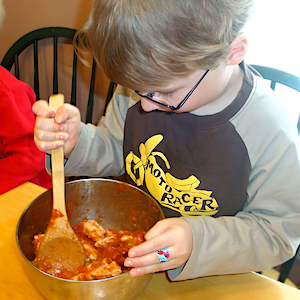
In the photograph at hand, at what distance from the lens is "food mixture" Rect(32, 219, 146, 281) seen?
1.91 feet

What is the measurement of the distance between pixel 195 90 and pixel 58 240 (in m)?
0.43

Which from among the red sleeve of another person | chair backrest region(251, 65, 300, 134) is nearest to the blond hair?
chair backrest region(251, 65, 300, 134)

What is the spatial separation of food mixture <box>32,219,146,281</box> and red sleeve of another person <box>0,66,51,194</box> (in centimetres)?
30

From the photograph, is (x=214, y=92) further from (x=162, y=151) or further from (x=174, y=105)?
(x=162, y=151)

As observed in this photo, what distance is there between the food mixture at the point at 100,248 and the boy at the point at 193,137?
110mm

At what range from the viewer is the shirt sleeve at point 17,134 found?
93 cm

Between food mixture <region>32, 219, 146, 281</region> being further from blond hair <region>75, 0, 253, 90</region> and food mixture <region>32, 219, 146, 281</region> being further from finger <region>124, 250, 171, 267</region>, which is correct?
blond hair <region>75, 0, 253, 90</region>

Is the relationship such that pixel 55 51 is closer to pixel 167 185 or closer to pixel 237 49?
pixel 167 185

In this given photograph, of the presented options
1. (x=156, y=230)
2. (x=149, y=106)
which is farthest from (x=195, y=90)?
(x=156, y=230)

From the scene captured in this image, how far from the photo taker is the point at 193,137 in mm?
745

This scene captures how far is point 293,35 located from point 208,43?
0.63m

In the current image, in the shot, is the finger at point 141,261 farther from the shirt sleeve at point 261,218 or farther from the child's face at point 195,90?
the child's face at point 195,90

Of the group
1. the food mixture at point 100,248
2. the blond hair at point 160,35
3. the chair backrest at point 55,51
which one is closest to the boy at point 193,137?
the blond hair at point 160,35

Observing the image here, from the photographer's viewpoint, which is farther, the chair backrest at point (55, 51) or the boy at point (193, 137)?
the chair backrest at point (55, 51)
